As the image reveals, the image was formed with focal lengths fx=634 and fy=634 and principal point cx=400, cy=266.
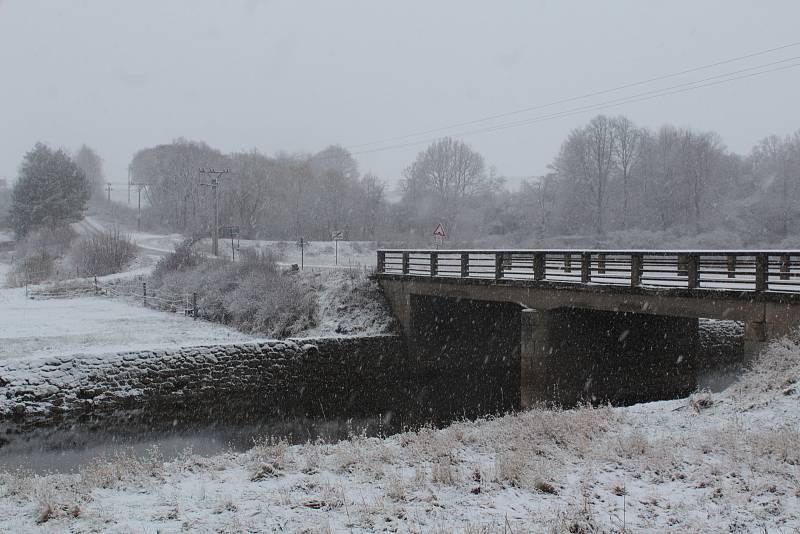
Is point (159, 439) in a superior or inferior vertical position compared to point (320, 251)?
inferior

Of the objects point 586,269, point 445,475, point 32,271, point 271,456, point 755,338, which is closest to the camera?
point 445,475

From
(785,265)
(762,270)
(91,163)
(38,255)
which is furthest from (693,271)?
(91,163)

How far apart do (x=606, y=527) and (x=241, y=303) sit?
24462 millimetres

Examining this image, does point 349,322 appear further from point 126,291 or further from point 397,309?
point 126,291

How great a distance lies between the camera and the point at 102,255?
46469mm

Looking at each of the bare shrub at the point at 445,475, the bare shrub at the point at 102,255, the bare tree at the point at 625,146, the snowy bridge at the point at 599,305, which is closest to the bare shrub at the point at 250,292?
the snowy bridge at the point at 599,305

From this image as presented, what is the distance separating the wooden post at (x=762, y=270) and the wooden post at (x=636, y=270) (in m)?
2.94

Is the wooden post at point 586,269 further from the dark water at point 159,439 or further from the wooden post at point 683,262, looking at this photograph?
the dark water at point 159,439

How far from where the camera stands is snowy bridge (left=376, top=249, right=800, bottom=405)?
13367mm

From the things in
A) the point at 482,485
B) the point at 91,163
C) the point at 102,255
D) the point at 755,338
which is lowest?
the point at 482,485

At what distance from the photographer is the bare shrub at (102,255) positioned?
4581 cm

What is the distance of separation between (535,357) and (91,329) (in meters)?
17.8

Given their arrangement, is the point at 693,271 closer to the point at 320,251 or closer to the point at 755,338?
the point at 755,338

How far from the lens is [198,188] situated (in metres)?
72.4
